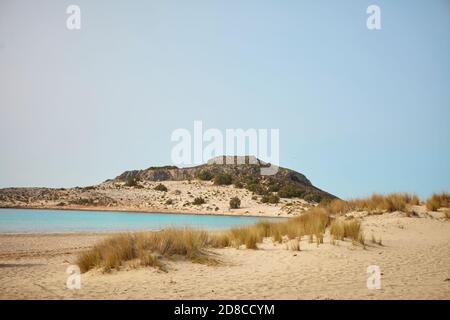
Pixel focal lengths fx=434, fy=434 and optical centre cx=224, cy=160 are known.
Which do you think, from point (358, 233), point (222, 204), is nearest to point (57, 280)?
point (358, 233)

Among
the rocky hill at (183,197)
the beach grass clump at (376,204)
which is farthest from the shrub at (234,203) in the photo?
the beach grass clump at (376,204)

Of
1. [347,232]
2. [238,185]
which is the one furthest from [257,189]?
[347,232]

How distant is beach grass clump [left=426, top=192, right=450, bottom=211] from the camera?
2053cm

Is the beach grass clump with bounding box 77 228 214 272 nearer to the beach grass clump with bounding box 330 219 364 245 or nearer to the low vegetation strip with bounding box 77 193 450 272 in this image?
the low vegetation strip with bounding box 77 193 450 272

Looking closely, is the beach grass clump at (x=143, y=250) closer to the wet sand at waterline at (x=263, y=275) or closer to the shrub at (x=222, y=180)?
the wet sand at waterline at (x=263, y=275)

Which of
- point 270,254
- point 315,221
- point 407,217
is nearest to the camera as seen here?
point 270,254

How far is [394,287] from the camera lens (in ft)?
25.6

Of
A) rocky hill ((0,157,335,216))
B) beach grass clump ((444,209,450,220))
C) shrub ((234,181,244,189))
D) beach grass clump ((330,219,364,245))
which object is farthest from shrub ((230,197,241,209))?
beach grass clump ((330,219,364,245))

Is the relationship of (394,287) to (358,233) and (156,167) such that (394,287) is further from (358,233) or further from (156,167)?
(156,167)

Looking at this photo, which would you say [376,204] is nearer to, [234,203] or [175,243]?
[175,243]

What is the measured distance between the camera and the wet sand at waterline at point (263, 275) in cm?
730

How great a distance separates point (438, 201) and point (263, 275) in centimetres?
1559

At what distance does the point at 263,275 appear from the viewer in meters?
9.05

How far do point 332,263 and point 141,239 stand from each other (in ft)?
15.3
